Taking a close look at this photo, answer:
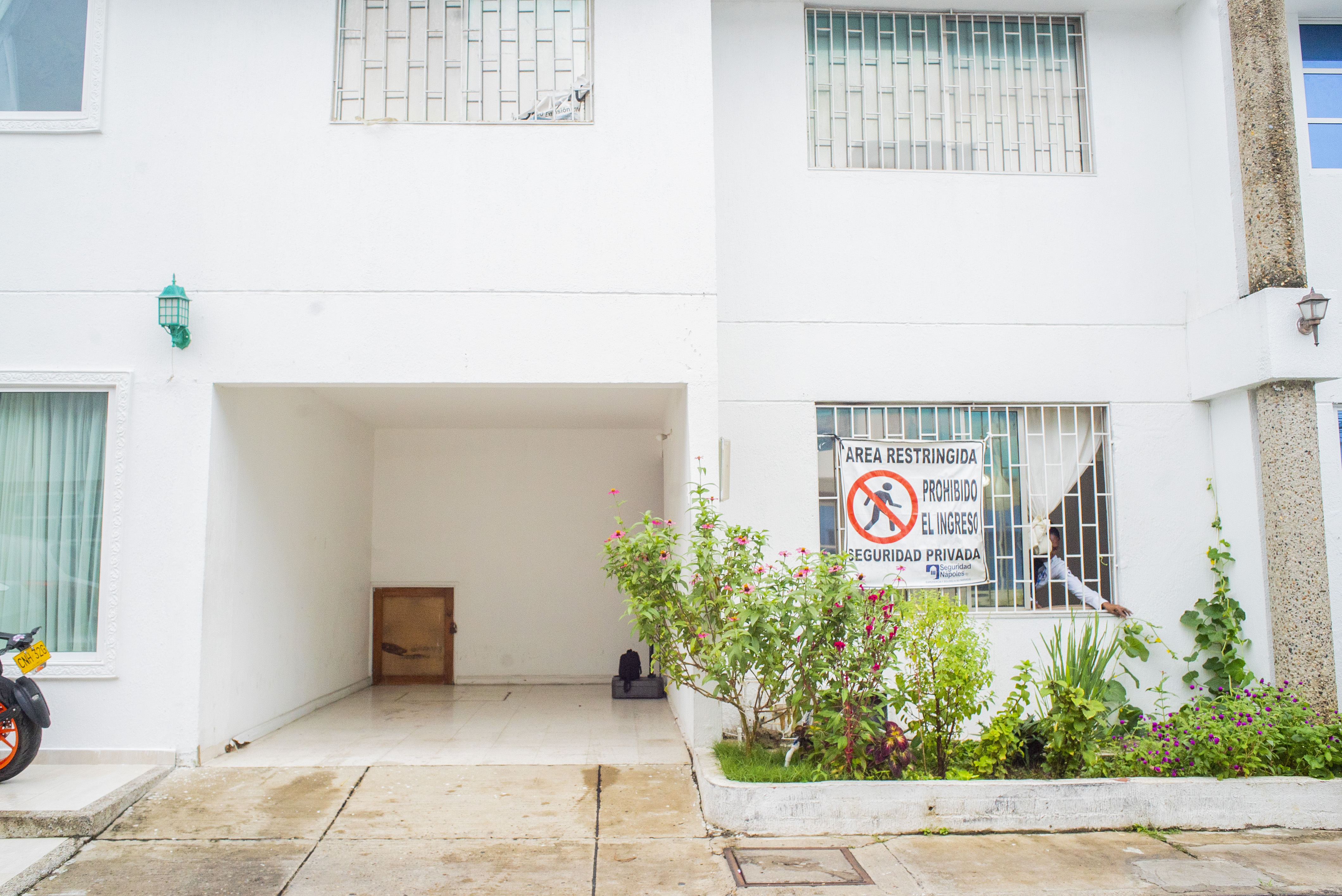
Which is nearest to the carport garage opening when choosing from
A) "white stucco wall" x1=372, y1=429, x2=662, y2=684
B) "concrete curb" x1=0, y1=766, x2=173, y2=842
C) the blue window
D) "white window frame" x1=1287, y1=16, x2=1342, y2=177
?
"white stucco wall" x1=372, y1=429, x2=662, y2=684

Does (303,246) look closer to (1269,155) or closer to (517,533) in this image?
(517,533)

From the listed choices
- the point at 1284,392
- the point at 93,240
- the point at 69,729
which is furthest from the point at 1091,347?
the point at 69,729

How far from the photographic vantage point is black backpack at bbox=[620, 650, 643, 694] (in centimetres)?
823

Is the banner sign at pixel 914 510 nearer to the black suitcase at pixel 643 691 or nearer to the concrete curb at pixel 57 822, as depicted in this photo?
the black suitcase at pixel 643 691

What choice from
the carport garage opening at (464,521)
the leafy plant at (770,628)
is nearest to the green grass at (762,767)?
the leafy plant at (770,628)

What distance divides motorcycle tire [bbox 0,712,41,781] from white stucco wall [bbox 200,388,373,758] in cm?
88

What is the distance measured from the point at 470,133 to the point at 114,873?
4819 millimetres

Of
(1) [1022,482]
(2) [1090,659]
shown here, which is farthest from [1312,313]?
(2) [1090,659]

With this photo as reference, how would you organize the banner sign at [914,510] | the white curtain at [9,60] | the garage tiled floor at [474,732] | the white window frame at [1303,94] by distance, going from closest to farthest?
the garage tiled floor at [474,732], the white curtain at [9,60], the banner sign at [914,510], the white window frame at [1303,94]

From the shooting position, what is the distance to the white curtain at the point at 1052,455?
6.68 metres

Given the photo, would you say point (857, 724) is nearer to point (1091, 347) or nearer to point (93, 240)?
point (1091, 347)

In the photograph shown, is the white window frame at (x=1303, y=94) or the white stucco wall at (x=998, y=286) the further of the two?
the white window frame at (x=1303, y=94)

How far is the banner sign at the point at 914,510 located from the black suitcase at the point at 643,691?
2645 millimetres

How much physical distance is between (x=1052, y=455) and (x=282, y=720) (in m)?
6.35
